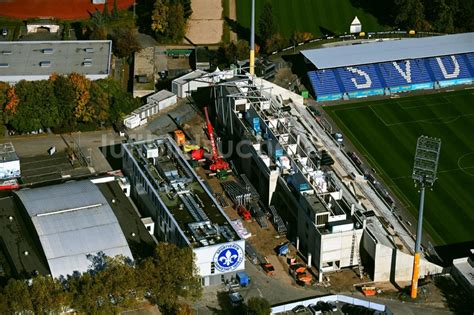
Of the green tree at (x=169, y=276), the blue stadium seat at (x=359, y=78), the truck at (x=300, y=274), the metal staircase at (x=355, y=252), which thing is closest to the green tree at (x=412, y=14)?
the blue stadium seat at (x=359, y=78)

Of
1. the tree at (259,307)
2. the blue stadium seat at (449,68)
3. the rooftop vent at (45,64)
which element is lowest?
the tree at (259,307)

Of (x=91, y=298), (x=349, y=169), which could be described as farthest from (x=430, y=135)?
(x=91, y=298)

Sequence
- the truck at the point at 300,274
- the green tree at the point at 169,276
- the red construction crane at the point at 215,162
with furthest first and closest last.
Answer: the red construction crane at the point at 215,162, the truck at the point at 300,274, the green tree at the point at 169,276

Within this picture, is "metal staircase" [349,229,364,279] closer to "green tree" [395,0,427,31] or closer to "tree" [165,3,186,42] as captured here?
"tree" [165,3,186,42]

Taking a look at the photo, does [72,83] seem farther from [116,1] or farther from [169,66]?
[116,1]

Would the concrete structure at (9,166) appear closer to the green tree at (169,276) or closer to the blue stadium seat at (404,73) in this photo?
the green tree at (169,276)

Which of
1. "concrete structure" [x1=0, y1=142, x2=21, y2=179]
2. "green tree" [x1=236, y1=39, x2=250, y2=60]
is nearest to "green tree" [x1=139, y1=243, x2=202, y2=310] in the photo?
"concrete structure" [x1=0, y1=142, x2=21, y2=179]
